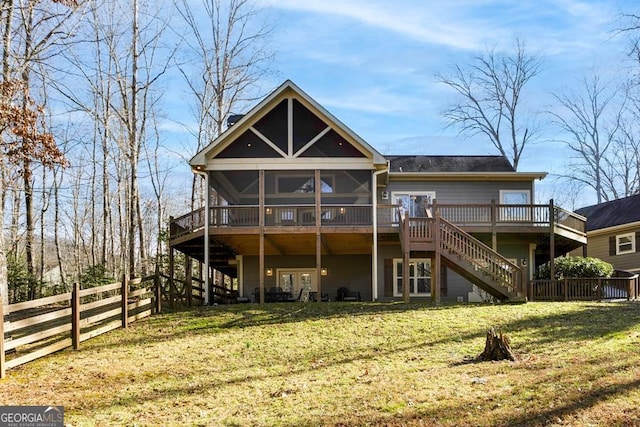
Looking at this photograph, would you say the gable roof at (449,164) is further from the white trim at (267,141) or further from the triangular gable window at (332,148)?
the white trim at (267,141)

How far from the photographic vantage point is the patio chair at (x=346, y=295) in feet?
70.4

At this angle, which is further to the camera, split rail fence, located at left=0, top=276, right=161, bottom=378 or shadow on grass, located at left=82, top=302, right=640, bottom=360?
shadow on grass, located at left=82, top=302, right=640, bottom=360

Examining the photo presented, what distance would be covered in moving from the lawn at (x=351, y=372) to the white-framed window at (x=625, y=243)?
15.2 metres

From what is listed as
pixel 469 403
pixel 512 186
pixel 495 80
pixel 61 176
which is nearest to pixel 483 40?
pixel 495 80

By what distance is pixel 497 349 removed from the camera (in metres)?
10.8

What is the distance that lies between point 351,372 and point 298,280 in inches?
532

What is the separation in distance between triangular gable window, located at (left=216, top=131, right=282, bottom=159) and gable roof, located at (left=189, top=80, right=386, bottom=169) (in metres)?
0.29

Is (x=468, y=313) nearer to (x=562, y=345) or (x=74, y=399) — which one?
(x=562, y=345)

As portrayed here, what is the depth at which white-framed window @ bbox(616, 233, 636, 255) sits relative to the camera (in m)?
28.7

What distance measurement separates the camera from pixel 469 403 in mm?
8094

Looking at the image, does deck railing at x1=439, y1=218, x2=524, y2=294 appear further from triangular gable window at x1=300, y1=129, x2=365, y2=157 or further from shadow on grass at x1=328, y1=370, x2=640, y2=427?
shadow on grass at x1=328, y1=370, x2=640, y2=427

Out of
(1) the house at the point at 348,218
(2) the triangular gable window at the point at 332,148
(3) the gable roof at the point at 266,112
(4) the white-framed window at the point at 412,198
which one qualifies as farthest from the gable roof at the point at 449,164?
(3) the gable roof at the point at 266,112

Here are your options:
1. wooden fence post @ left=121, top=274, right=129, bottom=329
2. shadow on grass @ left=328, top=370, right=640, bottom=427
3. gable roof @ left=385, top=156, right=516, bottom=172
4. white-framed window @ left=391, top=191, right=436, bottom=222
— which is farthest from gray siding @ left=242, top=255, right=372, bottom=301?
shadow on grass @ left=328, top=370, right=640, bottom=427

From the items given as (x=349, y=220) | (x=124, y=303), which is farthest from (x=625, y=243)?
(x=124, y=303)
